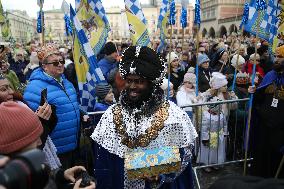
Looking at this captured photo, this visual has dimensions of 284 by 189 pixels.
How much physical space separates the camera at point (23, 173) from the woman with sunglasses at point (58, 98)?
2385mm

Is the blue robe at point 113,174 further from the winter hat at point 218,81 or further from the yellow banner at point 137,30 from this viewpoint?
the yellow banner at point 137,30

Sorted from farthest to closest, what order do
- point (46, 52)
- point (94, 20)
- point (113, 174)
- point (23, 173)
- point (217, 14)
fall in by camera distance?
1. point (217, 14)
2. point (94, 20)
3. point (46, 52)
4. point (113, 174)
5. point (23, 173)

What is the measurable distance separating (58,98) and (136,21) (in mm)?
2207

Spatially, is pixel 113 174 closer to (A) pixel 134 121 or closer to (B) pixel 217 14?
(A) pixel 134 121

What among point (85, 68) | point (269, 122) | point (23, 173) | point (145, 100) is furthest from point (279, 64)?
point (23, 173)

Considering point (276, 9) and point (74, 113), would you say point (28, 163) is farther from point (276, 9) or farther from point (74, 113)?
point (276, 9)

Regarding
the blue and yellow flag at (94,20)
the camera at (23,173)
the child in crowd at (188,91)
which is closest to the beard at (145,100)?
the camera at (23,173)

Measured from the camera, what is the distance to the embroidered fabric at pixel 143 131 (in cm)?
250

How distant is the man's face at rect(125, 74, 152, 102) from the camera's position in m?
2.50

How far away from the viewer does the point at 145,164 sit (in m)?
2.36

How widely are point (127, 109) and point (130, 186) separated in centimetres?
63

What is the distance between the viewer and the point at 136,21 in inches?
200

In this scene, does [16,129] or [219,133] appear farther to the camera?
[219,133]

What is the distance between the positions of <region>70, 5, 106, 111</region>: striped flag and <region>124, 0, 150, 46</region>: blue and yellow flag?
116 cm
